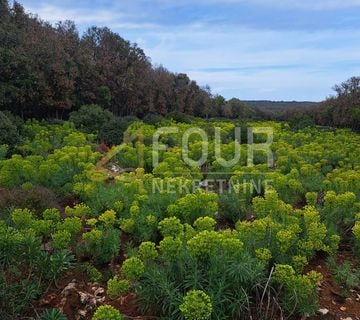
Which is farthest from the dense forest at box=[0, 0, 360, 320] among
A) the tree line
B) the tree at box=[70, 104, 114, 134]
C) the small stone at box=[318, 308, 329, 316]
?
the tree line

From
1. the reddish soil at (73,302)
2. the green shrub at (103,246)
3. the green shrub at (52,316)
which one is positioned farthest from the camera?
the green shrub at (103,246)

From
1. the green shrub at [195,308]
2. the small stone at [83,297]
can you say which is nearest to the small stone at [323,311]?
the green shrub at [195,308]

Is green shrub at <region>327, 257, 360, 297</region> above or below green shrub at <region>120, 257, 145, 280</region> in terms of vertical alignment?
below

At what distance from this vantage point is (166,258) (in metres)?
4.61

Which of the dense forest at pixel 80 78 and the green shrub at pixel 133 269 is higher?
the dense forest at pixel 80 78

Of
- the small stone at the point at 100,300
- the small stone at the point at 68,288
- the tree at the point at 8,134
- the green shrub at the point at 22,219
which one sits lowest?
the small stone at the point at 100,300

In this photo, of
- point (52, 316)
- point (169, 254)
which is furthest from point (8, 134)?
point (169, 254)

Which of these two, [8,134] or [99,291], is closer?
[99,291]

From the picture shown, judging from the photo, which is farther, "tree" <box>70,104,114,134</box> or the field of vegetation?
"tree" <box>70,104,114,134</box>

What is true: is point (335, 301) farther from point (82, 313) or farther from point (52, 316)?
point (52, 316)

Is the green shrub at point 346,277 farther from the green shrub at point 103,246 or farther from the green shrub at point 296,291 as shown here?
the green shrub at point 103,246

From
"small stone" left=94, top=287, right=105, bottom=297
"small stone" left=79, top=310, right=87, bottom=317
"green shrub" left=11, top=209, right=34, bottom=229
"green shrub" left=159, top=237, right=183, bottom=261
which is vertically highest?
"green shrub" left=11, top=209, right=34, bottom=229

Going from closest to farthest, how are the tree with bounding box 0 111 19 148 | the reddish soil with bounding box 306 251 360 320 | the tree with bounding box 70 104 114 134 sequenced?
the reddish soil with bounding box 306 251 360 320
the tree with bounding box 0 111 19 148
the tree with bounding box 70 104 114 134

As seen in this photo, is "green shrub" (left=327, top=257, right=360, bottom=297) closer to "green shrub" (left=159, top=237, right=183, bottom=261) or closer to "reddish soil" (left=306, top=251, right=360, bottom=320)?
"reddish soil" (left=306, top=251, right=360, bottom=320)
